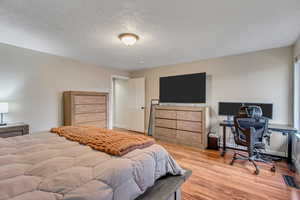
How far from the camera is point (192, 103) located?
398cm

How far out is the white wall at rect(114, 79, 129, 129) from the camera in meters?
5.88

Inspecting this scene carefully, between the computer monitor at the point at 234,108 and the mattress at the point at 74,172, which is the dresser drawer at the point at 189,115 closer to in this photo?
the computer monitor at the point at 234,108

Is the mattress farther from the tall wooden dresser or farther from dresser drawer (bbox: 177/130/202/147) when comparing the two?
dresser drawer (bbox: 177/130/202/147)

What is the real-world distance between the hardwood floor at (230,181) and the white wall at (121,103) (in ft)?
10.9

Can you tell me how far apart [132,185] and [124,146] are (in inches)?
13.7

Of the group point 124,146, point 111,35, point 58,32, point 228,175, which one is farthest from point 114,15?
point 228,175

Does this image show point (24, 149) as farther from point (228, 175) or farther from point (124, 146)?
point (228, 175)

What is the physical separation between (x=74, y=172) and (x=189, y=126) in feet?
10.6

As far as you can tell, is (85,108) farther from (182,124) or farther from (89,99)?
(182,124)

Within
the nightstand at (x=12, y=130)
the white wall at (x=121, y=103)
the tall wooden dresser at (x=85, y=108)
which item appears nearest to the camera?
the nightstand at (x=12, y=130)

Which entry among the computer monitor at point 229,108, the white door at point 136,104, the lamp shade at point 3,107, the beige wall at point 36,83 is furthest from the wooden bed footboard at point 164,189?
the white door at point 136,104

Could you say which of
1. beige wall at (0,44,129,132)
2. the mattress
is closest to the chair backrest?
the mattress

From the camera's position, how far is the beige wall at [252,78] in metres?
3.00

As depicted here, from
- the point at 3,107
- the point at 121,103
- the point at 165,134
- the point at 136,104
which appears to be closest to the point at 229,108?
the point at 165,134
